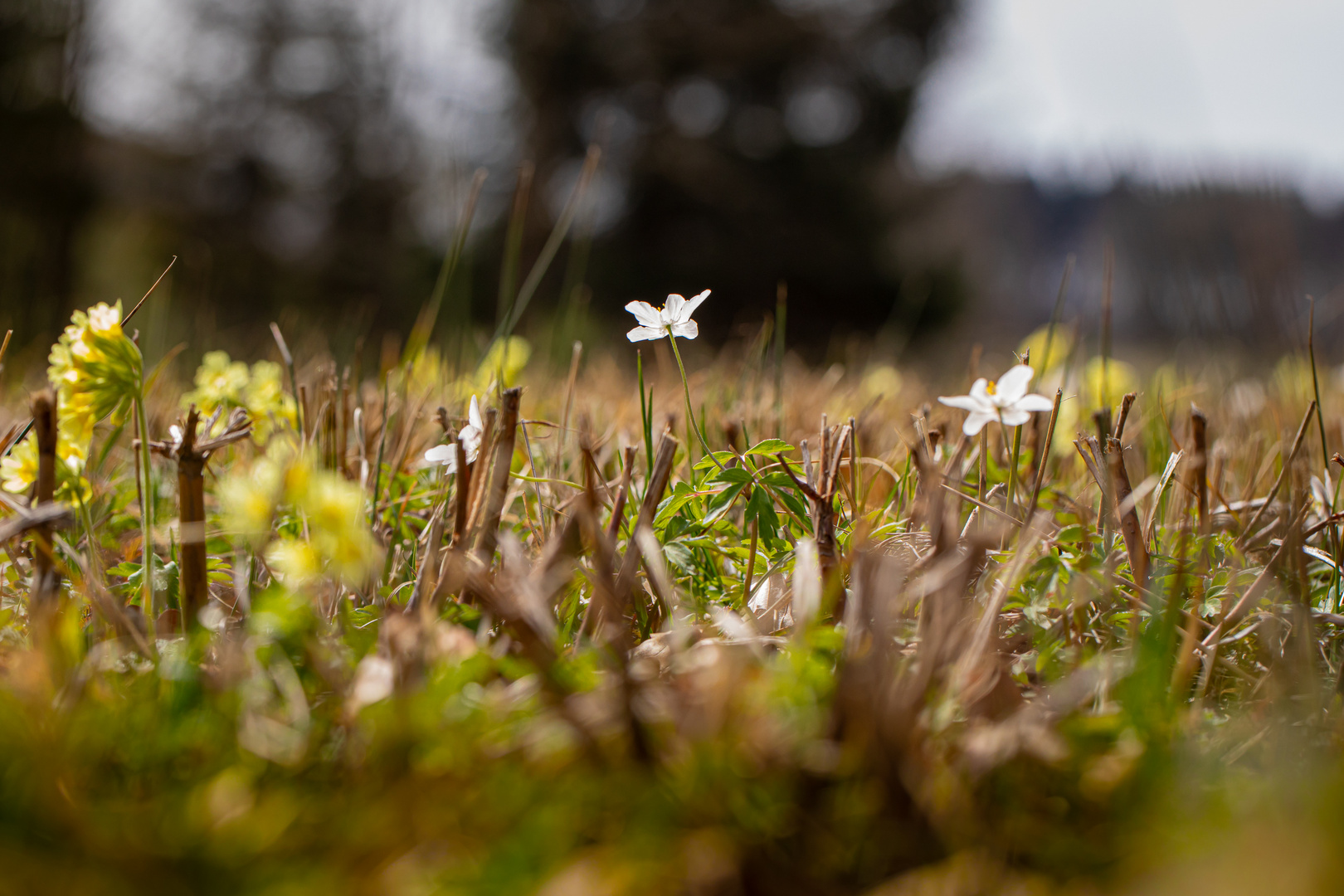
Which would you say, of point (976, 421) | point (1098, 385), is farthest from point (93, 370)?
point (1098, 385)

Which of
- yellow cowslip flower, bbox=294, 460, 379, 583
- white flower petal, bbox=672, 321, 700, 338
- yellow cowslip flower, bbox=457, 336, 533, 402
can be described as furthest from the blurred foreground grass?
yellow cowslip flower, bbox=457, 336, 533, 402

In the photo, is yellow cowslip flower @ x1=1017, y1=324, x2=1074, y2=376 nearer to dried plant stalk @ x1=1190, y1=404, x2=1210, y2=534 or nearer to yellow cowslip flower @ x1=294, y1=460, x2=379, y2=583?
dried plant stalk @ x1=1190, y1=404, x2=1210, y2=534

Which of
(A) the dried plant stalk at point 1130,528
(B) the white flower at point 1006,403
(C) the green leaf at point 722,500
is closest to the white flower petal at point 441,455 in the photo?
(C) the green leaf at point 722,500

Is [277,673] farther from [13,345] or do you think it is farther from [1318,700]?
[13,345]

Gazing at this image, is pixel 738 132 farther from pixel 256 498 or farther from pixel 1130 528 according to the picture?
pixel 256 498

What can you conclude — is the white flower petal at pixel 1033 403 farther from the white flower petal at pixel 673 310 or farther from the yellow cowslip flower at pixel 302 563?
the yellow cowslip flower at pixel 302 563
